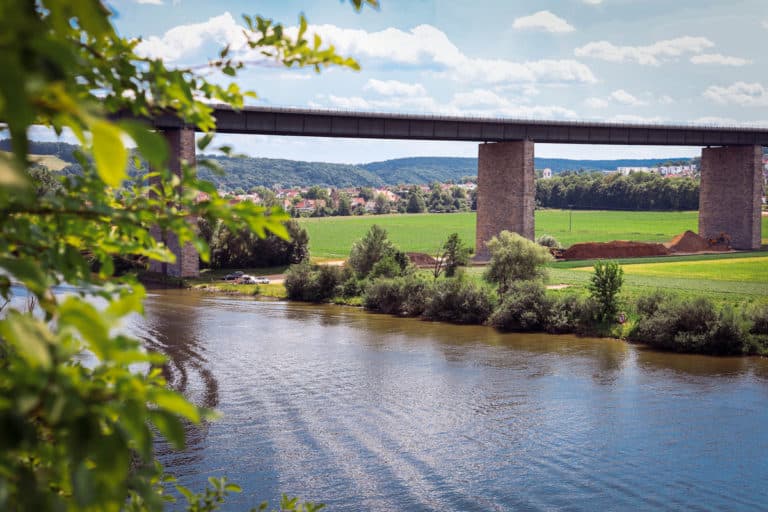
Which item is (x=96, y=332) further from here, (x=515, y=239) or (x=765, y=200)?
(x=765, y=200)

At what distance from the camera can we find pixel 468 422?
18016 mm

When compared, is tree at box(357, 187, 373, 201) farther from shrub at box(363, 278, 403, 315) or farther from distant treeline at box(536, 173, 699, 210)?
shrub at box(363, 278, 403, 315)

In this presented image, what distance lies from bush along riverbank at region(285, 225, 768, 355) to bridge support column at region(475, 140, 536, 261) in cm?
978

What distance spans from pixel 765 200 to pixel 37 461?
105238mm

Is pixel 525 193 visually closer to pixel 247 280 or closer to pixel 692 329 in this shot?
pixel 247 280

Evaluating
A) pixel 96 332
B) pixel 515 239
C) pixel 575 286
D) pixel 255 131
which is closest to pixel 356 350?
pixel 515 239

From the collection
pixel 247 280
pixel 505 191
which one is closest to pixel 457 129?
pixel 505 191

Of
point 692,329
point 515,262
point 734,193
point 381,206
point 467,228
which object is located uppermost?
point 381,206

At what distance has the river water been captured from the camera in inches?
550

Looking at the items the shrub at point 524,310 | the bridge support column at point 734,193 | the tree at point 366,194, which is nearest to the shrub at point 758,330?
the shrub at point 524,310

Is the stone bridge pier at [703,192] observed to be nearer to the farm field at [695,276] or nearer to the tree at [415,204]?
the farm field at [695,276]

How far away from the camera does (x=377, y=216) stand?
359 ft

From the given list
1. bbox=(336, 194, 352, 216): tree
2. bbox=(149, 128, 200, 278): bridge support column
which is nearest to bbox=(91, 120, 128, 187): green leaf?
bbox=(149, 128, 200, 278): bridge support column

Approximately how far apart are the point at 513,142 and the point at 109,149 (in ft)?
167
